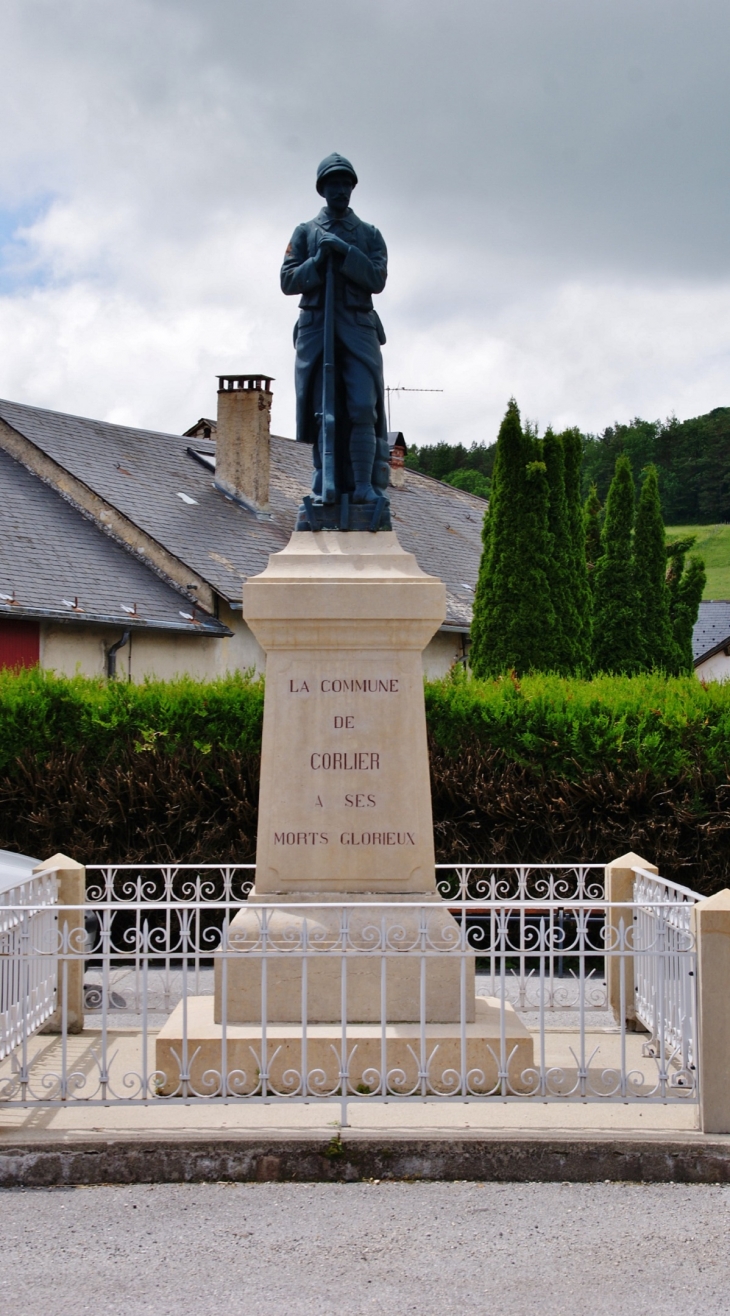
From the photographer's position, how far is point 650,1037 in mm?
7383

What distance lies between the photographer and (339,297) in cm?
725

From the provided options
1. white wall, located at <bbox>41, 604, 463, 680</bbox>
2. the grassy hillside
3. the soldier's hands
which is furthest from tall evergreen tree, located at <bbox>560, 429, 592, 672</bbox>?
the grassy hillside

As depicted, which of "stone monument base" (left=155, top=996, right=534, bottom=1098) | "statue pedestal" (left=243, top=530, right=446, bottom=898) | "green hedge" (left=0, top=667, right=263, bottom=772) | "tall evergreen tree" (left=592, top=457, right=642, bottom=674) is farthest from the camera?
"tall evergreen tree" (left=592, top=457, right=642, bottom=674)

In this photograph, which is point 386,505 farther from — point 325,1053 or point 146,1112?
point 146,1112

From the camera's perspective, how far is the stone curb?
530cm

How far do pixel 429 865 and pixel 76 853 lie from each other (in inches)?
238

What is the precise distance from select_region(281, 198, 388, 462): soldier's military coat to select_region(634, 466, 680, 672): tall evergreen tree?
1782cm

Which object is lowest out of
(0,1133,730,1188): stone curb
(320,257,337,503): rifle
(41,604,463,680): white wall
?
(0,1133,730,1188): stone curb

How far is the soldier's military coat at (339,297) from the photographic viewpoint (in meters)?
7.21

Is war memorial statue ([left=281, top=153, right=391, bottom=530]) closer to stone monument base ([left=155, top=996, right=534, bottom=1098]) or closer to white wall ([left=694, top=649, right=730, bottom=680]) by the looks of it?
stone monument base ([left=155, top=996, right=534, bottom=1098])

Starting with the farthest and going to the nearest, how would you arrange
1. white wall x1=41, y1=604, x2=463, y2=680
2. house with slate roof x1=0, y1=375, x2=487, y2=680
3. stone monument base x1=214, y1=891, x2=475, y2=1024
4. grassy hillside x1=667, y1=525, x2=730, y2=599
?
grassy hillside x1=667, y1=525, x2=730, y2=599 < house with slate roof x1=0, y1=375, x2=487, y2=680 < white wall x1=41, y1=604, x2=463, y2=680 < stone monument base x1=214, y1=891, x2=475, y2=1024

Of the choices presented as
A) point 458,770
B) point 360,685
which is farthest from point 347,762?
point 458,770

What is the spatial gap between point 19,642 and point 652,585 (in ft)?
39.7

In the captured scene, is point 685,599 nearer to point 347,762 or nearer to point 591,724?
point 591,724
